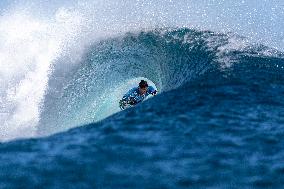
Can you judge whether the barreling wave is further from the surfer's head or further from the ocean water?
the surfer's head

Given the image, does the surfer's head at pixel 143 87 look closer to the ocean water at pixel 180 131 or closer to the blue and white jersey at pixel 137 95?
the blue and white jersey at pixel 137 95

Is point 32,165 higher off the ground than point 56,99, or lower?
lower

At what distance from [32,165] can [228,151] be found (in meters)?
1.69

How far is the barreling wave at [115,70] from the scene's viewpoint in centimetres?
1288

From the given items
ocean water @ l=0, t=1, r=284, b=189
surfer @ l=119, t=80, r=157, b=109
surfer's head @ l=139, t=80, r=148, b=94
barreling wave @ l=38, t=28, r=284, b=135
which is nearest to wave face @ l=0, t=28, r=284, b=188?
ocean water @ l=0, t=1, r=284, b=189

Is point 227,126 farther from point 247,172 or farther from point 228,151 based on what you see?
point 247,172

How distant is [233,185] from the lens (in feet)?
12.0

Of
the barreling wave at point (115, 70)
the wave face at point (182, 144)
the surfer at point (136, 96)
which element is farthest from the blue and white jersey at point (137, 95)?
the wave face at point (182, 144)

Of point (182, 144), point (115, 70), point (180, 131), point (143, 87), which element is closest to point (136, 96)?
point (143, 87)

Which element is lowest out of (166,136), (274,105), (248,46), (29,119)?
(166,136)

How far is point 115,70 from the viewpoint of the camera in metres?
17.8

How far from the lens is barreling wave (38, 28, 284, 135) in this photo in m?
12.9

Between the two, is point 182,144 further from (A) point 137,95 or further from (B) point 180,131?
(A) point 137,95

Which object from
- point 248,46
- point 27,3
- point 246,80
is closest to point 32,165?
point 246,80
